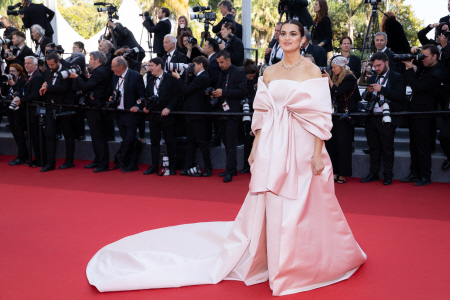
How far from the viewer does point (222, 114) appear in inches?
267

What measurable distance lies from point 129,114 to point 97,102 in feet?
1.93

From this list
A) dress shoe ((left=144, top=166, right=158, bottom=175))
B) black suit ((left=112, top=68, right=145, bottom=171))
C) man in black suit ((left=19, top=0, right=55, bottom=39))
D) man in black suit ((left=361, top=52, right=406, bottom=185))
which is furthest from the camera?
man in black suit ((left=19, top=0, right=55, bottom=39))

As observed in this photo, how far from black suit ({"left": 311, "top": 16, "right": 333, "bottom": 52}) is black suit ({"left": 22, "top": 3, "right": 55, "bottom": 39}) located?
5.97 metres

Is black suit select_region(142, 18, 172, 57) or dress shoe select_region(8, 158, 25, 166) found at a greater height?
black suit select_region(142, 18, 172, 57)

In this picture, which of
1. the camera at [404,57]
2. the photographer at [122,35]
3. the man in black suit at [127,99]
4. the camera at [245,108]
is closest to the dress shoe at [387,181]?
the camera at [404,57]

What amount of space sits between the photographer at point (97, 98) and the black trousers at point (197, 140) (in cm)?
143

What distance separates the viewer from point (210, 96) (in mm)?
7207

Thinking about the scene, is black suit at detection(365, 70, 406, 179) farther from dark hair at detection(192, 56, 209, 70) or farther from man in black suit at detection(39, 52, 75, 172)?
man in black suit at detection(39, 52, 75, 172)

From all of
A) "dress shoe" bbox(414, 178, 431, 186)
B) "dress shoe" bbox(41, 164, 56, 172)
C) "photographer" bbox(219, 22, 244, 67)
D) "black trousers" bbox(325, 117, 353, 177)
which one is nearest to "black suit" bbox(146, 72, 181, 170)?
"photographer" bbox(219, 22, 244, 67)

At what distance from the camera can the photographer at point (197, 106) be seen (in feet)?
22.9

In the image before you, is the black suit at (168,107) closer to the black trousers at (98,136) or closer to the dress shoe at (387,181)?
the black trousers at (98,136)

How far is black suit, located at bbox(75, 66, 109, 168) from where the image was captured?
7.55 metres

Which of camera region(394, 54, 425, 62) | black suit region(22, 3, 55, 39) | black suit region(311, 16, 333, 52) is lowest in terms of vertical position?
camera region(394, 54, 425, 62)

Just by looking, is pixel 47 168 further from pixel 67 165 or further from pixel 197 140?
pixel 197 140
